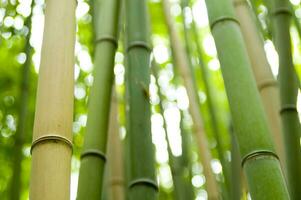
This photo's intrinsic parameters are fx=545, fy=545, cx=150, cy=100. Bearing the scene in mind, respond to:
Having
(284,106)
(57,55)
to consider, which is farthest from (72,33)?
(284,106)

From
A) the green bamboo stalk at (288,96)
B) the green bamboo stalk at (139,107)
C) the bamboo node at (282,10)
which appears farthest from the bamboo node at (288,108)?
the green bamboo stalk at (139,107)

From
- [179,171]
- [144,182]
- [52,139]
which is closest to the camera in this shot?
[52,139]

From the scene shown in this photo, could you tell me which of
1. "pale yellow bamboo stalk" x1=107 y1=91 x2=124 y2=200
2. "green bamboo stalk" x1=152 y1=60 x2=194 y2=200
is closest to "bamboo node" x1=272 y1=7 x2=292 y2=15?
"green bamboo stalk" x1=152 y1=60 x2=194 y2=200

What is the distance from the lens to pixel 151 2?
3.34 meters

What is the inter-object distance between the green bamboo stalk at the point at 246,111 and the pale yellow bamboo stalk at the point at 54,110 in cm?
35

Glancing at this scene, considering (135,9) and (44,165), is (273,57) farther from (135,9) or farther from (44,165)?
(44,165)

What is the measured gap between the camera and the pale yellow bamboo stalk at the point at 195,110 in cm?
202

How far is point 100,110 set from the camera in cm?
135

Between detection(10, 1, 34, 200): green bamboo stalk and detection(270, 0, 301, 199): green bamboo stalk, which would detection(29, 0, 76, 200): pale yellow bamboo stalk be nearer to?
detection(270, 0, 301, 199): green bamboo stalk

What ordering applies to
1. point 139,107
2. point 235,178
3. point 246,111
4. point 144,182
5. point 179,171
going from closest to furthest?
point 246,111 → point 144,182 → point 139,107 → point 235,178 → point 179,171

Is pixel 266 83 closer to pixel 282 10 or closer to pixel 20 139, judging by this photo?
pixel 282 10

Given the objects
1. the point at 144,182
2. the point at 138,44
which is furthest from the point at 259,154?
the point at 138,44

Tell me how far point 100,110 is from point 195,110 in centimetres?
97

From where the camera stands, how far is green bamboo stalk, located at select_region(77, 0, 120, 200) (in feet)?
4.09
